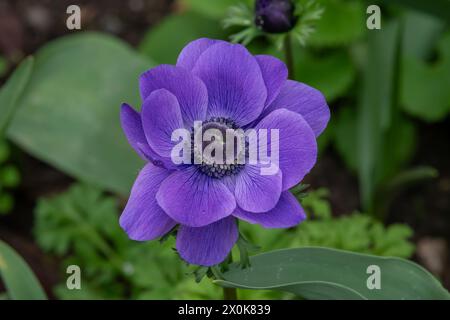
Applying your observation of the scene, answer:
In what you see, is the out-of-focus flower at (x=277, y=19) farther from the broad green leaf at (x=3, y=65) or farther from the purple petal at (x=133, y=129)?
the broad green leaf at (x=3, y=65)

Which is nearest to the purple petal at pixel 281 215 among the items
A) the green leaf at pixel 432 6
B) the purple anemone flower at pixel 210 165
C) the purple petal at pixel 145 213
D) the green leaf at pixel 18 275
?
the purple anemone flower at pixel 210 165

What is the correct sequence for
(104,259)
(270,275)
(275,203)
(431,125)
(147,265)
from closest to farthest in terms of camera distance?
(275,203)
(270,275)
(147,265)
(104,259)
(431,125)

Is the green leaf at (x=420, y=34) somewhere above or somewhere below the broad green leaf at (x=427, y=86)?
above

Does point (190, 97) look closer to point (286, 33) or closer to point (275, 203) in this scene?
point (275, 203)

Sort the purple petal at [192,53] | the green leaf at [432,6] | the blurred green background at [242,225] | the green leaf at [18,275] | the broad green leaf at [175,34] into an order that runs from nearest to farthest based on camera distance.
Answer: the purple petal at [192,53], the green leaf at [18,275], the green leaf at [432,6], the blurred green background at [242,225], the broad green leaf at [175,34]

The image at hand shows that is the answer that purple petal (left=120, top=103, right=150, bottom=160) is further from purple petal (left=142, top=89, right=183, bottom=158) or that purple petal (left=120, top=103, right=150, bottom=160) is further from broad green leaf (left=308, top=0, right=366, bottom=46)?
broad green leaf (left=308, top=0, right=366, bottom=46)

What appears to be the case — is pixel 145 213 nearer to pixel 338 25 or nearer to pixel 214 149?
pixel 214 149

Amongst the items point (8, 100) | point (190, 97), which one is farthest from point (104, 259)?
point (190, 97)
